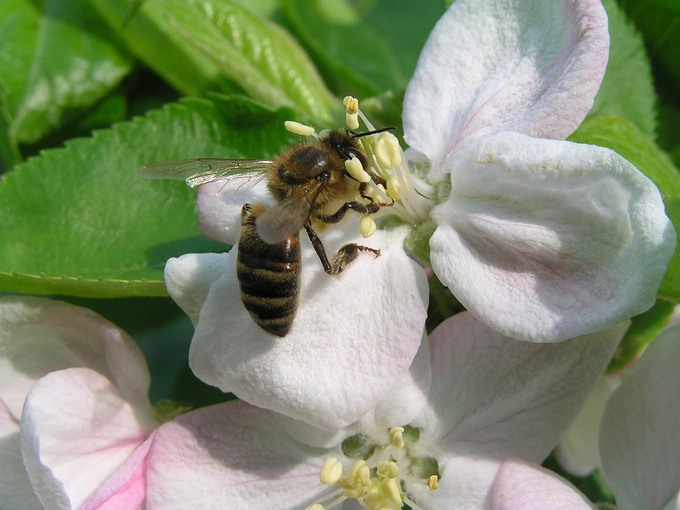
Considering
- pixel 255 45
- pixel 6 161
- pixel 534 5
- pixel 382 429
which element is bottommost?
pixel 382 429

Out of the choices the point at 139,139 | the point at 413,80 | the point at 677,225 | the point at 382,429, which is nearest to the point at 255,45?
the point at 139,139

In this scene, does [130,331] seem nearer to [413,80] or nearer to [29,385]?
[29,385]

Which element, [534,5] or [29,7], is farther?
[29,7]

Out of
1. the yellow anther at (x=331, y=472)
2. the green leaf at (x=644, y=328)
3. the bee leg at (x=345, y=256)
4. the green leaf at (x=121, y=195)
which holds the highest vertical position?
the bee leg at (x=345, y=256)

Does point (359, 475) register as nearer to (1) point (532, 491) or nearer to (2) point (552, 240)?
(1) point (532, 491)

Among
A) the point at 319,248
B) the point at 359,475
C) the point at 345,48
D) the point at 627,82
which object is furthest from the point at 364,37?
the point at 359,475

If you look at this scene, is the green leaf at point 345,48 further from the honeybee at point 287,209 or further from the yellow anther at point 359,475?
the yellow anther at point 359,475

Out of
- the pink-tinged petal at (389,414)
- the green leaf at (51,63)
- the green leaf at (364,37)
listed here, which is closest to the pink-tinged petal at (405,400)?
the pink-tinged petal at (389,414)
